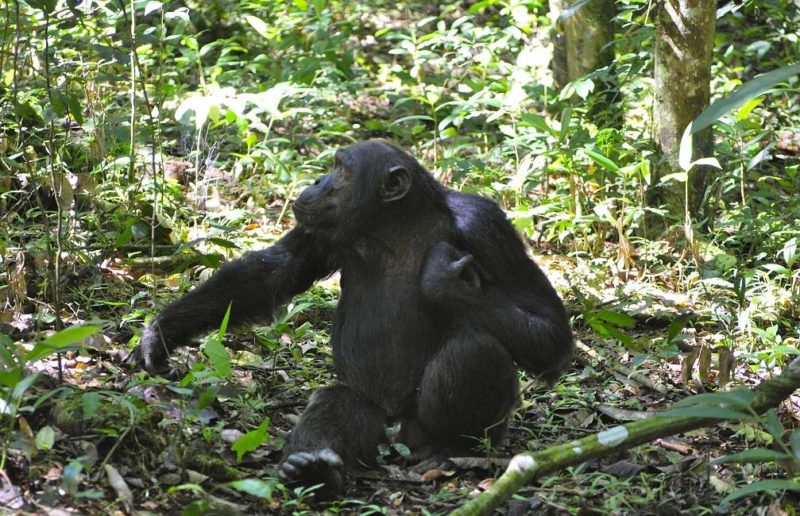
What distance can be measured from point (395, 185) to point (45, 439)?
2399 millimetres

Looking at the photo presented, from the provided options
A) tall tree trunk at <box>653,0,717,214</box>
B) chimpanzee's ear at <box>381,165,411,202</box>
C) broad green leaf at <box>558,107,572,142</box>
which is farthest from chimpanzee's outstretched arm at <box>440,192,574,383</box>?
tall tree trunk at <box>653,0,717,214</box>

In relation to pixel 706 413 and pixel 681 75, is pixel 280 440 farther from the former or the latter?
pixel 681 75

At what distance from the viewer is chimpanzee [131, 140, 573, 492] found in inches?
198

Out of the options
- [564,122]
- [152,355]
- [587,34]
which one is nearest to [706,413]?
[152,355]

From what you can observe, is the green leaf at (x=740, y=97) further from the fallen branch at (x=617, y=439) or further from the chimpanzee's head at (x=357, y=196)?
the chimpanzee's head at (x=357, y=196)

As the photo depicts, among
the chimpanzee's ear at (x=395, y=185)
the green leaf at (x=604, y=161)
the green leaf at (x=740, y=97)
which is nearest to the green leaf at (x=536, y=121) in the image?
the green leaf at (x=604, y=161)

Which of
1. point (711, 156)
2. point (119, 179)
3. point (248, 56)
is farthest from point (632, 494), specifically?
point (248, 56)

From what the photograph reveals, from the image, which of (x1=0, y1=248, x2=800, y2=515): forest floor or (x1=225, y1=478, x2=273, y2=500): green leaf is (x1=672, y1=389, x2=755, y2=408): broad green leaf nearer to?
(x1=0, y1=248, x2=800, y2=515): forest floor

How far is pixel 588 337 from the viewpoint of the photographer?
269 inches

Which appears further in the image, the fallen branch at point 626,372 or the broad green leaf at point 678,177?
the broad green leaf at point 678,177

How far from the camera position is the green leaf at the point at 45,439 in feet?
12.5

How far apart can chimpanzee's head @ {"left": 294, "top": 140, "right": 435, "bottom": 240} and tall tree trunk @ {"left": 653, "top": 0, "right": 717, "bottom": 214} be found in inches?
122

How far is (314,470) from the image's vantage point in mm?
4445

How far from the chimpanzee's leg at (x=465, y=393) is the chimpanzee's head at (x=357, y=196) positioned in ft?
2.91
